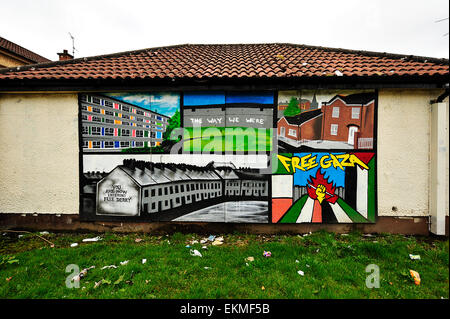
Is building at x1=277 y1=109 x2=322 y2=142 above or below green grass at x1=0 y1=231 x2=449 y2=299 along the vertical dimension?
above

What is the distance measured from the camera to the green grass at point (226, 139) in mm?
4273

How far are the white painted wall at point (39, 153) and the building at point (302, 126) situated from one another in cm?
527

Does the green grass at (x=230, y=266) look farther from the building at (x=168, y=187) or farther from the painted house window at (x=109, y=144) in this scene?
the painted house window at (x=109, y=144)

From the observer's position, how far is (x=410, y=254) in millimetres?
3256

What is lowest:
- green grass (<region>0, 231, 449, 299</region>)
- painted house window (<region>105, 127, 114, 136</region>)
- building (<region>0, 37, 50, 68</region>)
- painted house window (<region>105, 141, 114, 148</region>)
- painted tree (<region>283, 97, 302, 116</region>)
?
green grass (<region>0, 231, 449, 299</region>)

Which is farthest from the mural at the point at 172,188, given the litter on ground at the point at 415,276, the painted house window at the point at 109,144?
the litter on ground at the point at 415,276

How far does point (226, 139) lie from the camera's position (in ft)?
14.1

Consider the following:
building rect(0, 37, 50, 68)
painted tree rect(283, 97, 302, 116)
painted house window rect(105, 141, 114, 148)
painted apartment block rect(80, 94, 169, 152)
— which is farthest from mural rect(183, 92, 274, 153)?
building rect(0, 37, 50, 68)

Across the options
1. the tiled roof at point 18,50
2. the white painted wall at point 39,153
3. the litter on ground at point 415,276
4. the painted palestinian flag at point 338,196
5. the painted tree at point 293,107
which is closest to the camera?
the litter on ground at point 415,276

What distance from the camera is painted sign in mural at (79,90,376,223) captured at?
164 inches

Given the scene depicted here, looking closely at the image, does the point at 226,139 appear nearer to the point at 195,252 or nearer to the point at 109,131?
the point at 195,252

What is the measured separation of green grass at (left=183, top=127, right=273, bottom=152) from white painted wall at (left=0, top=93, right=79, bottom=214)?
9.87ft

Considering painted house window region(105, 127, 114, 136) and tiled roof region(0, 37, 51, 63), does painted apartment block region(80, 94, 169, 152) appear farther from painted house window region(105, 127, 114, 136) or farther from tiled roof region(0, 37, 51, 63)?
tiled roof region(0, 37, 51, 63)

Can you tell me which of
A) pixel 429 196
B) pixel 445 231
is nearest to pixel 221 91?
pixel 429 196
